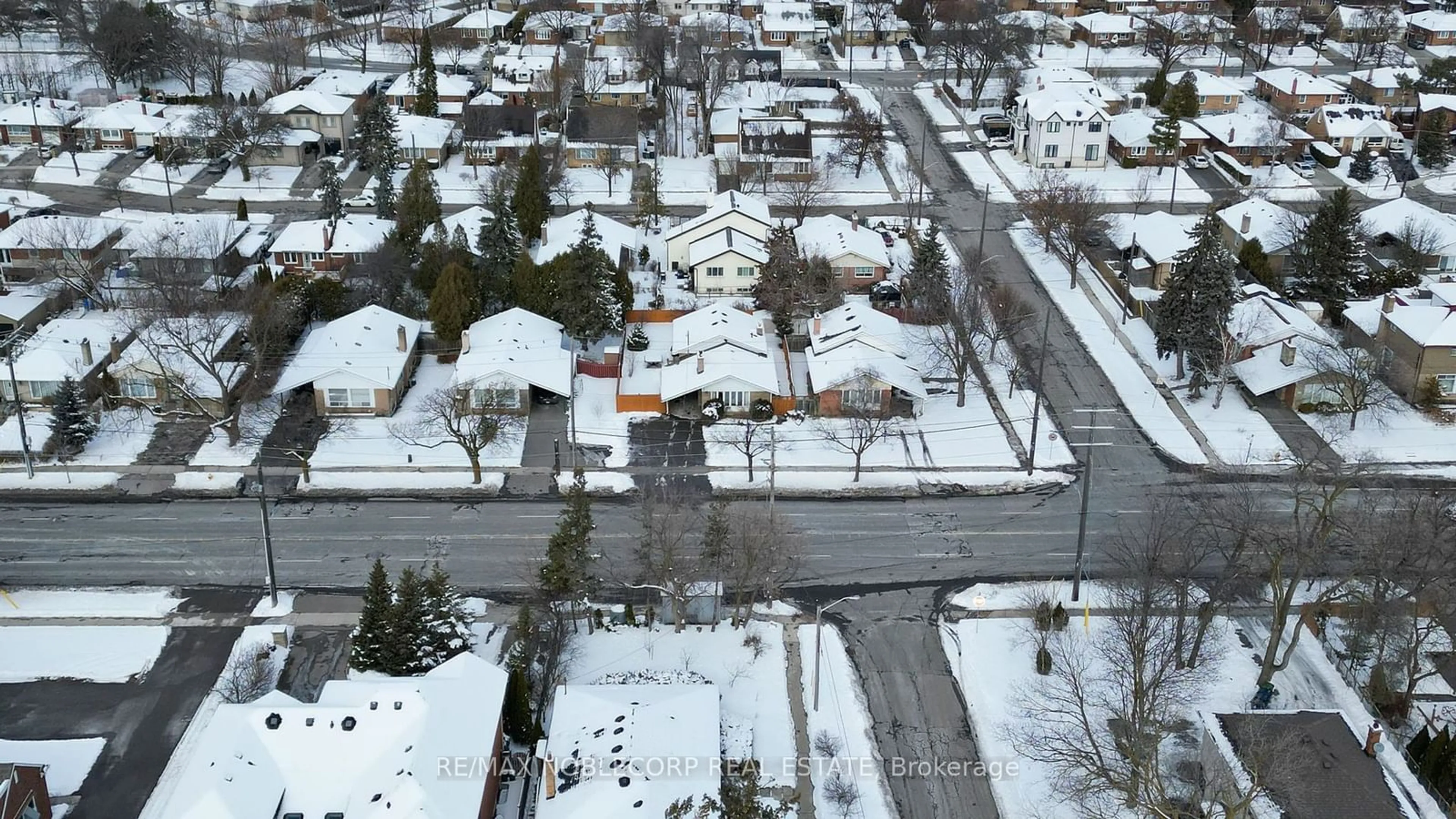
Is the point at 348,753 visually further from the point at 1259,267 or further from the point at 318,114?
the point at 318,114

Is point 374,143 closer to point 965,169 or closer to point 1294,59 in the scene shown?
point 965,169

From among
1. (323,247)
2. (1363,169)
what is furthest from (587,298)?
(1363,169)

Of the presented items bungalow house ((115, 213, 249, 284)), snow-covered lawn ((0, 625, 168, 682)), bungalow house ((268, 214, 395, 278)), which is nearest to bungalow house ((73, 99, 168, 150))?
bungalow house ((115, 213, 249, 284))

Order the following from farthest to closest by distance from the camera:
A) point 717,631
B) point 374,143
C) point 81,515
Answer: point 374,143 < point 81,515 < point 717,631

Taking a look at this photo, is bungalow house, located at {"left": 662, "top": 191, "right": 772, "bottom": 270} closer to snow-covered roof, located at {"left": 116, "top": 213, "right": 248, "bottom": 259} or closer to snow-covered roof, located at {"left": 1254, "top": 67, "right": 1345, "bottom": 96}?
snow-covered roof, located at {"left": 116, "top": 213, "right": 248, "bottom": 259}

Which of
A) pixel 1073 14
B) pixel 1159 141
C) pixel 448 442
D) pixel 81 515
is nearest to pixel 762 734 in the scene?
pixel 448 442

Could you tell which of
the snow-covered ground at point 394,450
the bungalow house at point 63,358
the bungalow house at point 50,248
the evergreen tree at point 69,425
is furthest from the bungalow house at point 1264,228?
the bungalow house at point 50,248
